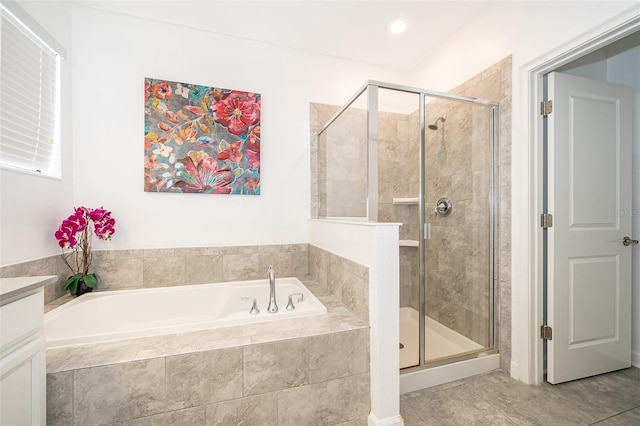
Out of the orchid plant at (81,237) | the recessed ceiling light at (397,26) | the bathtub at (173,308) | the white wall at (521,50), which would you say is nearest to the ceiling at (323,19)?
the recessed ceiling light at (397,26)

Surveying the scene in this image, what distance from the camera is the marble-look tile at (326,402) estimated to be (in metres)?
1.27

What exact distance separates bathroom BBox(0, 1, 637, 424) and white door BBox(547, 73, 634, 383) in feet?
0.68

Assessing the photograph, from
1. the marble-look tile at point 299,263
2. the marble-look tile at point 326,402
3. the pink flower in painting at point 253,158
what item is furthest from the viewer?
the marble-look tile at point 299,263

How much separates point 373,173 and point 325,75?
146 centimetres

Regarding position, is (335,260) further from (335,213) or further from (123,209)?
(123,209)

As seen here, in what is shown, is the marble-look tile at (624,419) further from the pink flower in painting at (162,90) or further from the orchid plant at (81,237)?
the pink flower in painting at (162,90)

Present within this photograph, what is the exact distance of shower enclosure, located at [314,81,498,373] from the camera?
191cm

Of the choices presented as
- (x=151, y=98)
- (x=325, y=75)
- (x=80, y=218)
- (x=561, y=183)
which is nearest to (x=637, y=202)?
(x=561, y=183)

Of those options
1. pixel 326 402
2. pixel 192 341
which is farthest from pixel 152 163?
pixel 326 402

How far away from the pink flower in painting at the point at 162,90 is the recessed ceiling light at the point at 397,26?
189cm

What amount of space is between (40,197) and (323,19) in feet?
7.75

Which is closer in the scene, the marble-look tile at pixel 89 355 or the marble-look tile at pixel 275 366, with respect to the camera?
the marble-look tile at pixel 89 355

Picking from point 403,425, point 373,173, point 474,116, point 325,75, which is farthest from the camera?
point 325,75

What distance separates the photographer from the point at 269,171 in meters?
2.39
